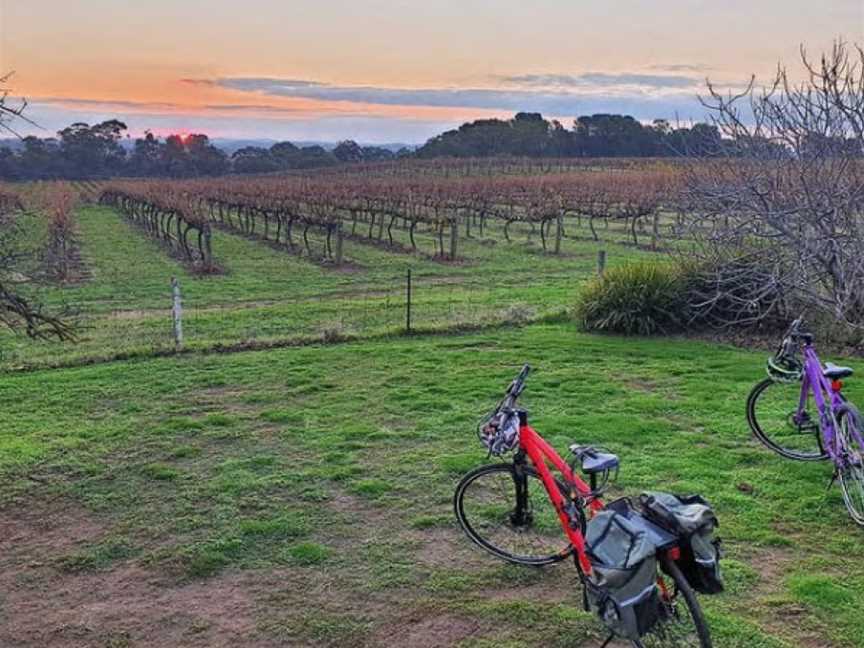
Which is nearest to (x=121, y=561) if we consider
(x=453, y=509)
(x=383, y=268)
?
(x=453, y=509)

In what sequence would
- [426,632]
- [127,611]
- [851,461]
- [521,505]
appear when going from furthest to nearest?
[851,461] → [521,505] → [127,611] → [426,632]

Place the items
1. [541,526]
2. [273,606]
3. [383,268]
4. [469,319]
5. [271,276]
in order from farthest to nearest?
[383,268] → [271,276] → [469,319] → [541,526] → [273,606]

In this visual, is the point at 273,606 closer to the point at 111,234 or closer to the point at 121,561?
the point at 121,561

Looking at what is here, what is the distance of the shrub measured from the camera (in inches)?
400

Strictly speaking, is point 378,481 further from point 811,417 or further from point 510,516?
point 811,417

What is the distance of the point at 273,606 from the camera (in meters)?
3.75

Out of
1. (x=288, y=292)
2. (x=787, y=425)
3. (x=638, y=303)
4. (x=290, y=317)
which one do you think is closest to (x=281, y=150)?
(x=288, y=292)

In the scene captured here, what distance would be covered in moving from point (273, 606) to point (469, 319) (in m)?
7.68

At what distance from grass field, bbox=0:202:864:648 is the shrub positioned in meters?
0.35

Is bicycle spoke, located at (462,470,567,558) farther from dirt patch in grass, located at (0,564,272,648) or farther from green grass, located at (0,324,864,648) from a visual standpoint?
dirt patch in grass, located at (0,564,272,648)

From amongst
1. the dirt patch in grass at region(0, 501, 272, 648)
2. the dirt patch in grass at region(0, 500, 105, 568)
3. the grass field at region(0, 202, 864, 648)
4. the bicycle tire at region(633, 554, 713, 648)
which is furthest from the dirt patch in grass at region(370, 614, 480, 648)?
the dirt patch in grass at region(0, 500, 105, 568)

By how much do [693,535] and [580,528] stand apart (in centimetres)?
88

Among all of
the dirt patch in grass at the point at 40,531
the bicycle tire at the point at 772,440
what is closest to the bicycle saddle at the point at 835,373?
the bicycle tire at the point at 772,440

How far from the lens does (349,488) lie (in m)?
5.16
